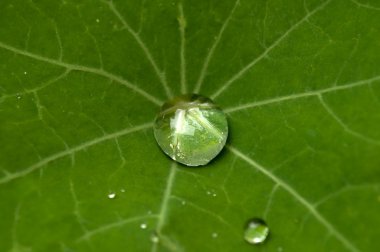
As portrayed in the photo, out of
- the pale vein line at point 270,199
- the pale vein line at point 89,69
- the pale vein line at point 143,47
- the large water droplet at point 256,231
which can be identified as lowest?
the large water droplet at point 256,231

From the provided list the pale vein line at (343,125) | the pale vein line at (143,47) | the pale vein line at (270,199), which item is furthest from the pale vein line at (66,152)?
the pale vein line at (343,125)

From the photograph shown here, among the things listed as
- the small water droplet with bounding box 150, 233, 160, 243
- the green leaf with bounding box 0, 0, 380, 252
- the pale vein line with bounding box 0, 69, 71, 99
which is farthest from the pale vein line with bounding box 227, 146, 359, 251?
the pale vein line with bounding box 0, 69, 71, 99

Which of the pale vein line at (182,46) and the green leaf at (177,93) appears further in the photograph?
the pale vein line at (182,46)

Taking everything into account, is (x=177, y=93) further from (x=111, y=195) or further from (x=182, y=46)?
(x=111, y=195)

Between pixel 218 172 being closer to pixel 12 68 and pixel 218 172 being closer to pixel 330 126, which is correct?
pixel 330 126

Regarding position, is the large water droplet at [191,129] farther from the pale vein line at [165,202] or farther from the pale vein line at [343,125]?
the pale vein line at [343,125]

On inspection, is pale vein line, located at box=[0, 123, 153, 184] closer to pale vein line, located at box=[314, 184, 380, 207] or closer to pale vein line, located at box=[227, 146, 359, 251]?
pale vein line, located at box=[227, 146, 359, 251]

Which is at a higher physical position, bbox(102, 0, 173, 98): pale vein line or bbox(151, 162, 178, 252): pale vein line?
bbox(102, 0, 173, 98): pale vein line
